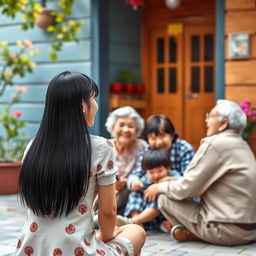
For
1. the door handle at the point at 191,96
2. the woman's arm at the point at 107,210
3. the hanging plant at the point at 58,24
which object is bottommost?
the woman's arm at the point at 107,210

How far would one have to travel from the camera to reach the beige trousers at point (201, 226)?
472 centimetres

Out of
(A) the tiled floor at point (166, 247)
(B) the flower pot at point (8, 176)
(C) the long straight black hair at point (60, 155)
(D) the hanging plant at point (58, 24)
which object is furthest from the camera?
(D) the hanging plant at point (58, 24)

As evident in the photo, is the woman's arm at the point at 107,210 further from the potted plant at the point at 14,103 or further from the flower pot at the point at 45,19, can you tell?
the flower pot at the point at 45,19

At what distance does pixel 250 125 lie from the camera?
6.62 m

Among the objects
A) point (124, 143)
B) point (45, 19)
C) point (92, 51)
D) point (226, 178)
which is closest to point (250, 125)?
point (124, 143)

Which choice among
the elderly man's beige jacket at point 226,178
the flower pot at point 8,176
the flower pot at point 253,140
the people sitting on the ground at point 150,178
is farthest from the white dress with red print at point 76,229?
the flower pot at point 8,176

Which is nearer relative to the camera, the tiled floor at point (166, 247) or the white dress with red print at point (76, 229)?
the white dress with red print at point (76, 229)

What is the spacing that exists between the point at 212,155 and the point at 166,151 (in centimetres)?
84

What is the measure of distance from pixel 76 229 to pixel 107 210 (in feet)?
0.64

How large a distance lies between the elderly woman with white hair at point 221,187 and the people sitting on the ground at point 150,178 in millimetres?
407

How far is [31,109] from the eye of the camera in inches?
348

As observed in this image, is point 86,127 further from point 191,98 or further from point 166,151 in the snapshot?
point 191,98

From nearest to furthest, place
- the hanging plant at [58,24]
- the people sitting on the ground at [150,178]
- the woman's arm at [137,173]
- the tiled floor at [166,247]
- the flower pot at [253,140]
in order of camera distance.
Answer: the tiled floor at [166,247]
the people sitting on the ground at [150,178]
the woman's arm at [137,173]
the flower pot at [253,140]
the hanging plant at [58,24]

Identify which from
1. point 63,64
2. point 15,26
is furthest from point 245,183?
point 15,26
